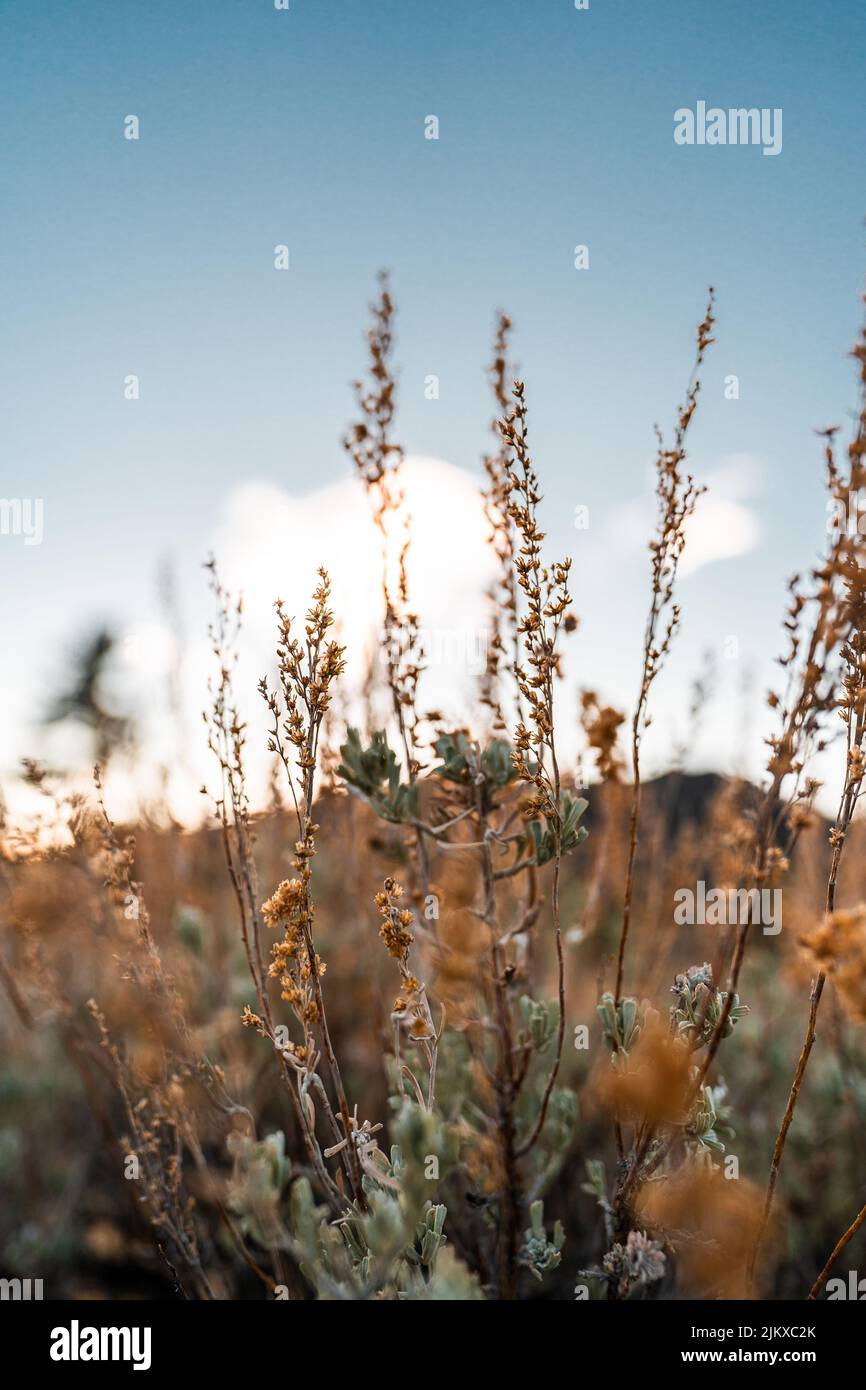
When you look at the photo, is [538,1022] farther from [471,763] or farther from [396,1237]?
[396,1237]

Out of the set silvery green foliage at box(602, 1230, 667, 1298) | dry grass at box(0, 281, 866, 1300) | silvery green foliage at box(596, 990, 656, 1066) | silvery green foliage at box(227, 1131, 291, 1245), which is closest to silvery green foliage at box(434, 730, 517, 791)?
dry grass at box(0, 281, 866, 1300)

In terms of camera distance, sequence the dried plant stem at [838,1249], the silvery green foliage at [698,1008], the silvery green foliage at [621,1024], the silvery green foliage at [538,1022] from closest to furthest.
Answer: the dried plant stem at [838,1249], the silvery green foliage at [698,1008], the silvery green foliage at [621,1024], the silvery green foliage at [538,1022]

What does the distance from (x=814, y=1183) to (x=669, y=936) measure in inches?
44.2

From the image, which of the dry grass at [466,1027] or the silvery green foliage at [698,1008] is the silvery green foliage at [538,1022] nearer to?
the dry grass at [466,1027]

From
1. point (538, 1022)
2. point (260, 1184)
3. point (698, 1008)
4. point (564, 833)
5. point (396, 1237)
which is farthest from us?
point (538, 1022)

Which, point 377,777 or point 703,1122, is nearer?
point 703,1122

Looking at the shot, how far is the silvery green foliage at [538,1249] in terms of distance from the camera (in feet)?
4.07

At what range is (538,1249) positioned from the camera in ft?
4.22

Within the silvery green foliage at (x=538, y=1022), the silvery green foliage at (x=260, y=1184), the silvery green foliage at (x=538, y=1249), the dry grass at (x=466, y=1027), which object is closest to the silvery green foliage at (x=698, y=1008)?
the dry grass at (x=466, y=1027)

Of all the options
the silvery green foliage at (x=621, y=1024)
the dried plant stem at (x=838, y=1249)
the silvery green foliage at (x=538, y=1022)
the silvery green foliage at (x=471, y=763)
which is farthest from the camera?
the silvery green foliage at (x=538, y=1022)

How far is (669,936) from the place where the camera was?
2.03 m

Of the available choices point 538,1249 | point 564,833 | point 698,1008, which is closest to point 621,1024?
point 698,1008

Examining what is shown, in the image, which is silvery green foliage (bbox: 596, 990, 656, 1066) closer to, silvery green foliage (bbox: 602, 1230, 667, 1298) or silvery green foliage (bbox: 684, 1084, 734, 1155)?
silvery green foliage (bbox: 684, 1084, 734, 1155)
